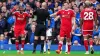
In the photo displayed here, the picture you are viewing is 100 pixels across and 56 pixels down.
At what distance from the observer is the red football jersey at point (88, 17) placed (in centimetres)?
2164

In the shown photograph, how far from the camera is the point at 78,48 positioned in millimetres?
26703


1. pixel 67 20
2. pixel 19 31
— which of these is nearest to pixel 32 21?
pixel 19 31

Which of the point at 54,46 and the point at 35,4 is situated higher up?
the point at 35,4

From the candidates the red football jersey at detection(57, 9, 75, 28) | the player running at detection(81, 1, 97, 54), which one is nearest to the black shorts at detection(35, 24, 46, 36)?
the red football jersey at detection(57, 9, 75, 28)

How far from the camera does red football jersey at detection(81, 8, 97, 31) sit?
21641 mm

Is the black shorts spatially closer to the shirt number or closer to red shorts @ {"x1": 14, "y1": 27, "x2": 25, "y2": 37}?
red shorts @ {"x1": 14, "y1": 27, "x2": 25, "y2": 37}

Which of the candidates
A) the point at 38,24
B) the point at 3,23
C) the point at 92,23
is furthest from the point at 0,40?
the point at 92,23

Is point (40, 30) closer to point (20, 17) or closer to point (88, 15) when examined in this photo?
point (20, 17)

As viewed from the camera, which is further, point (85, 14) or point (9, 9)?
point (9, 9)

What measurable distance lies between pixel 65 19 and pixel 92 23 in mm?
1361

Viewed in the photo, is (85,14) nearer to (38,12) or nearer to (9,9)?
(38,12)

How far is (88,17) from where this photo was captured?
71.4ft

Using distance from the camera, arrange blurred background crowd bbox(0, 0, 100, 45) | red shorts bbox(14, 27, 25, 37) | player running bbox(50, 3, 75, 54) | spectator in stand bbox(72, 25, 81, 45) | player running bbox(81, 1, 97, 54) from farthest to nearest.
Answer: blurred background crowd bbox(0, 0, 100, 45), spectator in stand bbox(72, 25, 81, 45), red shorts bbox(14, 27, 25, 37), player running bbox(81, 1, 97, 54), player running bbox(50, 3, 75, 54)

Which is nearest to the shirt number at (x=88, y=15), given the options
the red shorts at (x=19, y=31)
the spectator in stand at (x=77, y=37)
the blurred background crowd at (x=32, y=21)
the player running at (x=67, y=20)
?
the player running at (x=67, y=20)
